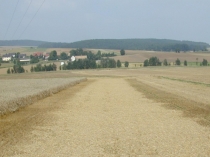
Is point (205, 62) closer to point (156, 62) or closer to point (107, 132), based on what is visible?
point (156, 62)

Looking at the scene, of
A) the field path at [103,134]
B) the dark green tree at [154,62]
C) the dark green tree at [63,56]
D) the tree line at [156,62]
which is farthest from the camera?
the dark green tree at [63,56]

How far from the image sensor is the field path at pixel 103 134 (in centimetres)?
1001

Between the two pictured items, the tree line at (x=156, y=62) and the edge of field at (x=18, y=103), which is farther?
the tree line at (x=156, y=62)

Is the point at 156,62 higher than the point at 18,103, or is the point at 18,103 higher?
the point at 18,103

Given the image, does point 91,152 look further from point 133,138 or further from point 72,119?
point 72,119

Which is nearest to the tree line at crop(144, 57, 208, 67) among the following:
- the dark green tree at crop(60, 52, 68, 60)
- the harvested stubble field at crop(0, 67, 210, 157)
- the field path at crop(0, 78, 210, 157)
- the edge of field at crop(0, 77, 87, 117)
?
the dark green tree at crop(60, 52, 68, 60)

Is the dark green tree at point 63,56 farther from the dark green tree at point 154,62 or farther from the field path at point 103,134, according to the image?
the field path at point 103,134

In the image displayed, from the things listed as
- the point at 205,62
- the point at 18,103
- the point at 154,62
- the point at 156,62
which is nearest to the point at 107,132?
the point at 18,103

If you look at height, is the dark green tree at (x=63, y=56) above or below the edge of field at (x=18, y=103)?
above

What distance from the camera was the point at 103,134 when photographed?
1242 centimetres

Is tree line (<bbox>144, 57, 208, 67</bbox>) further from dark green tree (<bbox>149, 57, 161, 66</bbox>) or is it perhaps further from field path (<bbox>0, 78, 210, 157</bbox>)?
field path (<bbox>0, 78, 210, 157</bbox>)

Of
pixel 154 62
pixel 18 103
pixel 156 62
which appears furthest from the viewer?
pixel 156 62

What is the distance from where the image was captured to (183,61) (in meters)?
131

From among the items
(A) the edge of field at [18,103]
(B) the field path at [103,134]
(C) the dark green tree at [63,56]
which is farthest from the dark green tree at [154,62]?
(B) the field path at [103,134]
